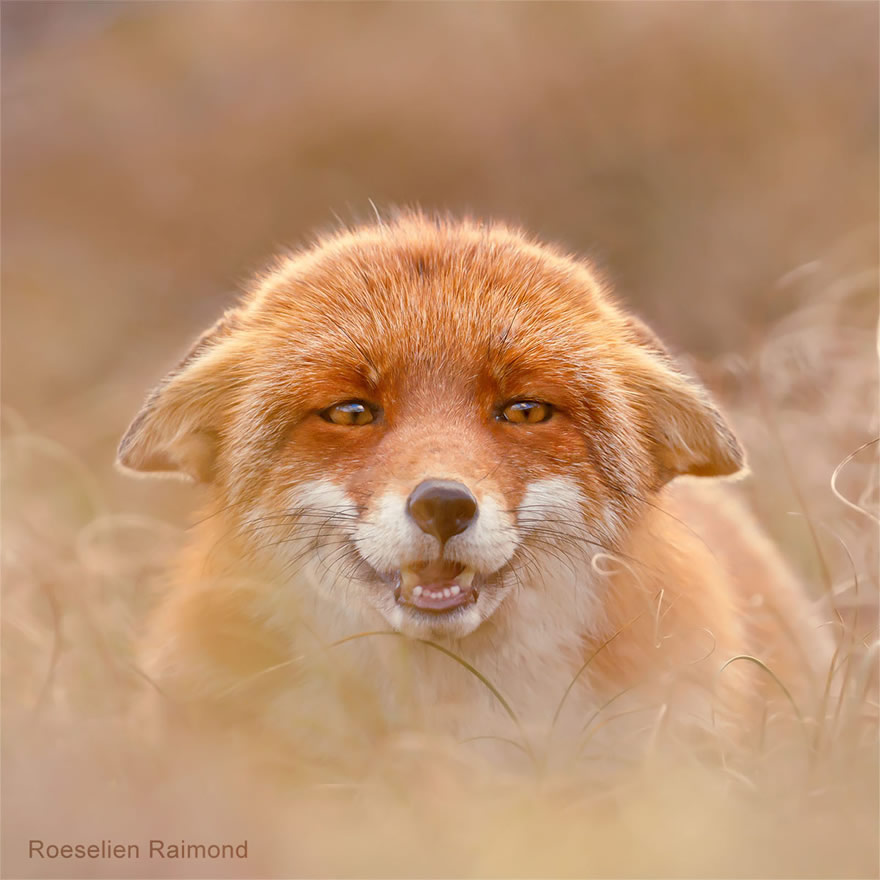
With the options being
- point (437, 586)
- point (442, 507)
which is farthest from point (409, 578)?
point (442, 507)

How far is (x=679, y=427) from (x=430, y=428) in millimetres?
838

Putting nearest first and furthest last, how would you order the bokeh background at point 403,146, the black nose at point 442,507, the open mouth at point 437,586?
the black nose at point 442,507, the open mouth at point 437,586, the bokeh background at point 403,146

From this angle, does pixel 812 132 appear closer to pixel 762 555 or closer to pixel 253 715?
pixel 762 555

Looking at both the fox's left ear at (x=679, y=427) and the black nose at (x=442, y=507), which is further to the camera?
the fox's left ear at (x=679, y=427)

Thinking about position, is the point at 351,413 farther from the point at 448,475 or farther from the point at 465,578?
the point at 465,578

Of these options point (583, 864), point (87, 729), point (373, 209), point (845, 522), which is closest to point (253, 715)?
point (87, 729)

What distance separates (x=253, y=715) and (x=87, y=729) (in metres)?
0.44

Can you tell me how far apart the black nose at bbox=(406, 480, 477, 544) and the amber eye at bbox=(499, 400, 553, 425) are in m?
0.43

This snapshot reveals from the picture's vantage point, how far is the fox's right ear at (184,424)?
3.07 m

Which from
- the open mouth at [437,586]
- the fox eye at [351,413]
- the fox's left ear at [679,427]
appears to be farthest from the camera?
the fox's left ear at [679,427]

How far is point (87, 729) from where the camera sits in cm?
270

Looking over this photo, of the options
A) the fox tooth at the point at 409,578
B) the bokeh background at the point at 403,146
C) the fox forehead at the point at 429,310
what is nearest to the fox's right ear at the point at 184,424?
the fox forehead at the point at 429,310

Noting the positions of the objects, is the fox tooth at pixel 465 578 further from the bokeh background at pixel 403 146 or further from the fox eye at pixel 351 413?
the bokeh background at pixel 403 146

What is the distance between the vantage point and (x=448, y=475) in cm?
253
